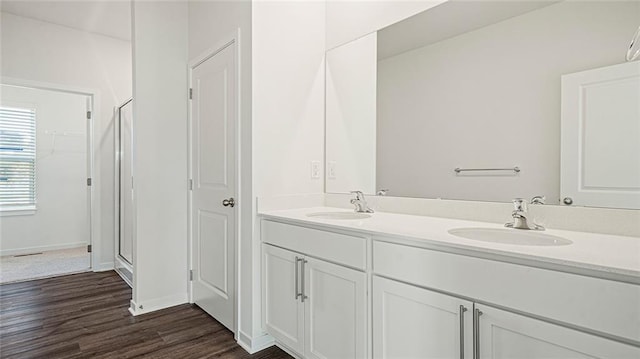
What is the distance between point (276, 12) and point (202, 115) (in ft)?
3.28

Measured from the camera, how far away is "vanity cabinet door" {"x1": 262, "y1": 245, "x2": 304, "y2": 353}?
182 centimetres

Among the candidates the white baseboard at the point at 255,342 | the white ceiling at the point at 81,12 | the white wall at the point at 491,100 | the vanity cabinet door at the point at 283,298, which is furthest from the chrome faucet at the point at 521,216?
the white ceiling at the point at 81,12

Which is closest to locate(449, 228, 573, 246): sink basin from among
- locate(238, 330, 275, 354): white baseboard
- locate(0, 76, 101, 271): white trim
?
locate(238, 330, 275, 354): white baseboard

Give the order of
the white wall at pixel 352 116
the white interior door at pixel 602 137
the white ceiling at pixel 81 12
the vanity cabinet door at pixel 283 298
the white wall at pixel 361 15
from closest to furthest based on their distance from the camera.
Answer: the white interior door at pixel 602 137
the vanity cabinet door at pixel 283 298
the white wall at pixel 361 15
the white wall at pixel 352 116
the white ceiling at pixel 81 12

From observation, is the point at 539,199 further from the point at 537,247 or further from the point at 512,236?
the point at 537,247

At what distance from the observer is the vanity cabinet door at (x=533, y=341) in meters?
0.90

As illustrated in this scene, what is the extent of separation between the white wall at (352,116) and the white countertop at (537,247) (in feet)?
2.14

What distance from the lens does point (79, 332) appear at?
2.33 metres

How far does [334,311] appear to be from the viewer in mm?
1627

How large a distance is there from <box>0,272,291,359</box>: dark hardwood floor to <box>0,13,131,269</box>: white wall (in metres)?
1.01

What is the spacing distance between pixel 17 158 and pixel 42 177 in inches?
14.8

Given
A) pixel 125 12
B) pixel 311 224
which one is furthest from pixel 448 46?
pixel 125 12

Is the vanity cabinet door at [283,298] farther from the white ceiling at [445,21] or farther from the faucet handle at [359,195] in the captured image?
the white ceiling at [445,21]

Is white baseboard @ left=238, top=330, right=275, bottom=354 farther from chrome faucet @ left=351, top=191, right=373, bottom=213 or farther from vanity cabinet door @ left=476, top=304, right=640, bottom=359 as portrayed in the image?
vanity cabinet door @ left=476, top=304, right=640, bottom=359
